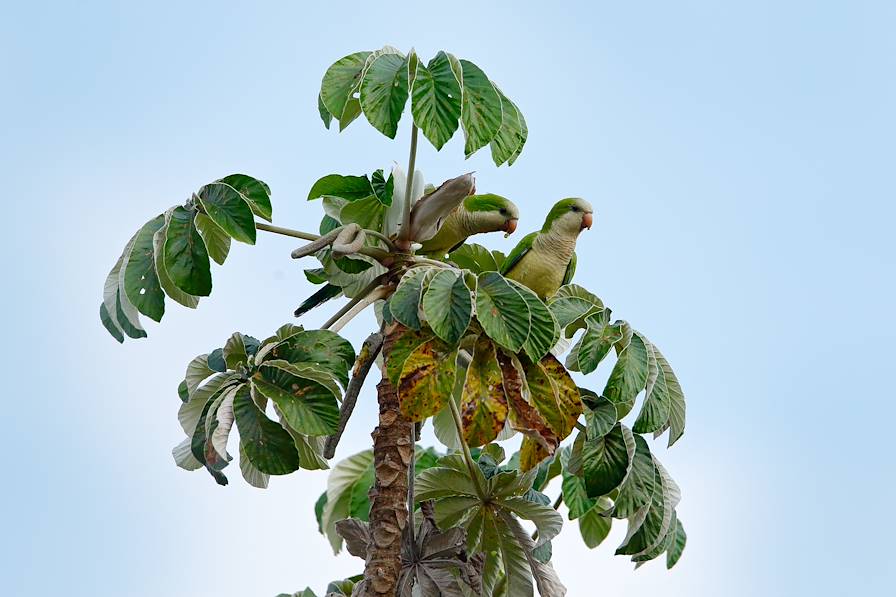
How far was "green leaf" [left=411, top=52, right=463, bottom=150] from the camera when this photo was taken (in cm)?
271

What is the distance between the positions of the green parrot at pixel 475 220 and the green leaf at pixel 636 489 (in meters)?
0.84

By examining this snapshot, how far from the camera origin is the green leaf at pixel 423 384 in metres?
2.51

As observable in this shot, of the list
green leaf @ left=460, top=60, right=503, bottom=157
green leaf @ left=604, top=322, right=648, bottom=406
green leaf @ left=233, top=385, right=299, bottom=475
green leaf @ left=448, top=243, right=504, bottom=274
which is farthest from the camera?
green leaf @ left=448, top=243, right=504, bottom=274

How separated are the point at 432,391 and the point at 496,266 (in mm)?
1023

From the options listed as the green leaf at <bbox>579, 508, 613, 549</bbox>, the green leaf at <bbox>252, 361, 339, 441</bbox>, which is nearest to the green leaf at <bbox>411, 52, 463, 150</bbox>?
the green leaf at <bbox>252, 361, 339, 441</bbox>

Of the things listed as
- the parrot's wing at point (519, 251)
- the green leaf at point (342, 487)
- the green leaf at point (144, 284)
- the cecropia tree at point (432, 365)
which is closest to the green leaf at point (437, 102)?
the cecropia tree at point (432, 365)

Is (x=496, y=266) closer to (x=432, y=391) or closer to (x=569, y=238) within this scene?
(x=569, y=238)

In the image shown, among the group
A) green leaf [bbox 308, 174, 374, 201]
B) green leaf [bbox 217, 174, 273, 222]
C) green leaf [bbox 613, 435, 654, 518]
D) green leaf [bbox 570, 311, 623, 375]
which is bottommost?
green leaf [bbox 613, 435, 654, 518]

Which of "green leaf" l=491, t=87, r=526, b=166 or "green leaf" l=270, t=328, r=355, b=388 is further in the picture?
"green leaf" l=491, t=87, r=526, b=166

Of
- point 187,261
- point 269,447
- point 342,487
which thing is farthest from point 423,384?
point 342,487

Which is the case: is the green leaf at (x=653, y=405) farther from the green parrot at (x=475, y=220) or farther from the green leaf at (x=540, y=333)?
the green parrot at (x=475, y=220)

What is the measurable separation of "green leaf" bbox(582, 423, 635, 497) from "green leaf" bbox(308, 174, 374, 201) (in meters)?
1.17

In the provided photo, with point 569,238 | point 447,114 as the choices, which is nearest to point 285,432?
point 447,114

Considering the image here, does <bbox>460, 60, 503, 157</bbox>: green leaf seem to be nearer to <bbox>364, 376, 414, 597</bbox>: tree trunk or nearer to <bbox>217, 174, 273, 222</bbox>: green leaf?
<bbox>217, 174, 273, 222</bbox>: green leaf
